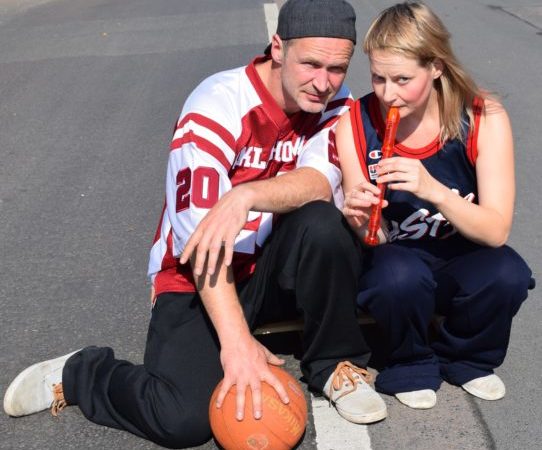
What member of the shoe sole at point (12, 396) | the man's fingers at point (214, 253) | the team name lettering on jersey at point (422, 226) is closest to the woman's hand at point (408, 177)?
the team name lettering on jersey at point (422, 226)

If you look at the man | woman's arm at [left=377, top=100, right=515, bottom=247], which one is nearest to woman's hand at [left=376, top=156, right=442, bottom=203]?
woman's arm at [left=377, top=100, right=515, bottom=247]

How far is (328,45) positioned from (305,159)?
0.44m

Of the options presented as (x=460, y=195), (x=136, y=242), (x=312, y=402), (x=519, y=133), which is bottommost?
(x=519, y=133)

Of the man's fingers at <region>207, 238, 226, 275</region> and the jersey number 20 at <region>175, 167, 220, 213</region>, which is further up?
the jersey number 20 at <region>175, 167, 220, 213</region>

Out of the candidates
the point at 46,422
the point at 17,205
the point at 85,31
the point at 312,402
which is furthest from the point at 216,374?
the point at 85,31

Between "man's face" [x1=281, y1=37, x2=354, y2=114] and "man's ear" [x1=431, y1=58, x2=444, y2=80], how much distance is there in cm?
33

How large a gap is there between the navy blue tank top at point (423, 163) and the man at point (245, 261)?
0.14 m

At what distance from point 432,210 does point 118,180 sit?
3.47 m

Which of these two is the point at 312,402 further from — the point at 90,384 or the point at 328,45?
the point at 328,45

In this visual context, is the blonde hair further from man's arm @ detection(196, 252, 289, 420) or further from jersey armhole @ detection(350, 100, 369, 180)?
man's arm @ detection(196, 252, 289, 420)

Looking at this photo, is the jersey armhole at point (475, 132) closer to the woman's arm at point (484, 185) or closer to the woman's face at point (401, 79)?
the woman's arm at point (484, 185)

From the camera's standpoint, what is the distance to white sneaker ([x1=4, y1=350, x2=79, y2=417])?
3426mm

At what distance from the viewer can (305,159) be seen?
3533 millimetres

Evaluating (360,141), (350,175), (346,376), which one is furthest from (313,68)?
(346,376)
